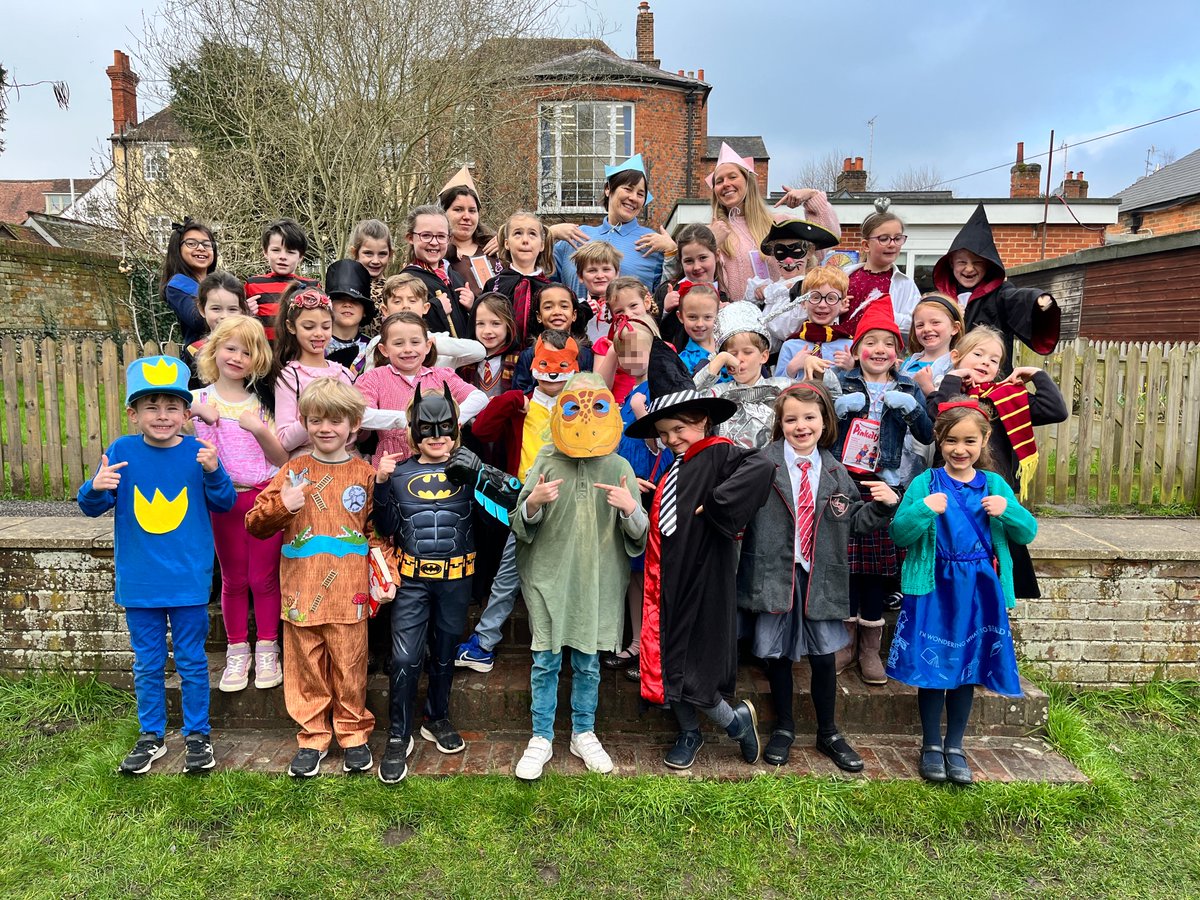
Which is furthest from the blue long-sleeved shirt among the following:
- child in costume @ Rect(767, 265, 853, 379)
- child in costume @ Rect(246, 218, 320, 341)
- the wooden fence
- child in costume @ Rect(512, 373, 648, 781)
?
the wooden fence

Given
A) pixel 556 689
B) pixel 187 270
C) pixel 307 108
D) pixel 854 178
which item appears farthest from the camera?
pixel 854 178

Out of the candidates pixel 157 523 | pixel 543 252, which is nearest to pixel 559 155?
pixel 543 252

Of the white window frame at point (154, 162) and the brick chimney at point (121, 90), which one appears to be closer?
the white window frame at point (154, 162)

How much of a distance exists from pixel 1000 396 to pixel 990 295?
36.9 inches

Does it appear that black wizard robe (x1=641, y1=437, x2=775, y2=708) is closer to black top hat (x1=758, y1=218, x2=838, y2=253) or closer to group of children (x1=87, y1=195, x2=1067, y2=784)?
group of children (x1=87, y1=195, x2=1067, y2=784)

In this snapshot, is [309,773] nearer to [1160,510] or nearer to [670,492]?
[670,492]

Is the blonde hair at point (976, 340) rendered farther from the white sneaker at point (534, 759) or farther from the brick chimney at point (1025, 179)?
the brick chimney at point (1025, 179)

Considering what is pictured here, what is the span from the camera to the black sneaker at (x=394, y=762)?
3285 mm

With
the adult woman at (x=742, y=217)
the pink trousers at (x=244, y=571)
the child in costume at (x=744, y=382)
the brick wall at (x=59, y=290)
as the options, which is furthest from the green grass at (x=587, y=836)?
the brick wall at (x=59, y=290)

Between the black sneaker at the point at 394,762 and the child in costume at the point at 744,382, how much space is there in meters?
2.14

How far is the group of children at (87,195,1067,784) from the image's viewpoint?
11.0 feet

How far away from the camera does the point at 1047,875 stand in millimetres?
2908

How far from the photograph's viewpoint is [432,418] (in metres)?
3.37

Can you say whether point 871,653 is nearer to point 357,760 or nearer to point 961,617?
point 961,617
